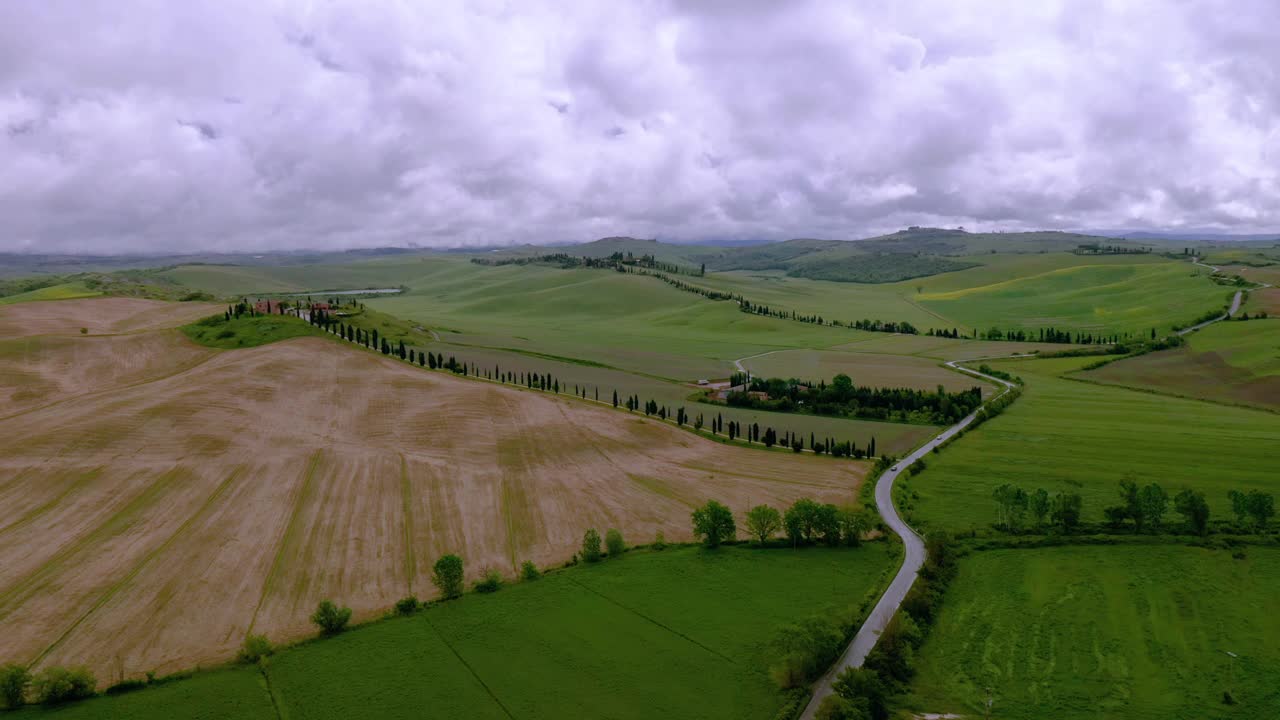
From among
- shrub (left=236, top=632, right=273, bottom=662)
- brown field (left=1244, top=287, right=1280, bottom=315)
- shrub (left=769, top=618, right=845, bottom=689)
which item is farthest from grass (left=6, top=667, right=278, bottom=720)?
brown field (left=1244, top=287, right=1280, bottom=315)

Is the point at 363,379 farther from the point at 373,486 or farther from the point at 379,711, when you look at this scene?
the point at 379,711

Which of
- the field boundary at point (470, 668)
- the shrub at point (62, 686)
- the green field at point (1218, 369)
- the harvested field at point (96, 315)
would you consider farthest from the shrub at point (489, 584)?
the green field at point (1218, 369)

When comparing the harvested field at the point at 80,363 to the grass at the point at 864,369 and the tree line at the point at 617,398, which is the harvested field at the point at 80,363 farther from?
the grass at the point at 864,369

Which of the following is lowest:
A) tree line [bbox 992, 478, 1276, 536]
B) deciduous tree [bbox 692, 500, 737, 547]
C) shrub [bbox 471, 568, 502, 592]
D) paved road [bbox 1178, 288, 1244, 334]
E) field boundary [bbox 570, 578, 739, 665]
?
field boundary [bbox 570, 578, 739, 665]

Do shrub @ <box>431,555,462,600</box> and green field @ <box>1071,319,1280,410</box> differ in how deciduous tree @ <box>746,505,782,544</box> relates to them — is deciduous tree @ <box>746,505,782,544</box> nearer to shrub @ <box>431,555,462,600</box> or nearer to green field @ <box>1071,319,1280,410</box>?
shrub @ <box>431,555,462,600</box>

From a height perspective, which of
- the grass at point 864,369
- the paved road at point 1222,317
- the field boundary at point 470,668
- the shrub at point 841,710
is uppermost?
the paved road at point 1222,317

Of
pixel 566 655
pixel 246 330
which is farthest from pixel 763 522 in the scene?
pixel 246 330
